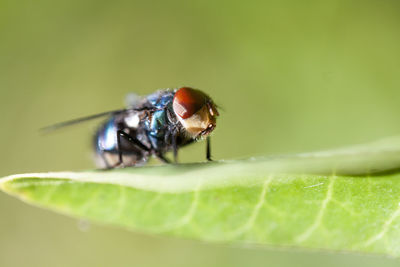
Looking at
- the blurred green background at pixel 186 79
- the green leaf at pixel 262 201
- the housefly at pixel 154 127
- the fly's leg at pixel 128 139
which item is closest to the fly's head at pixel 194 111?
the housefly at pixel 154 127

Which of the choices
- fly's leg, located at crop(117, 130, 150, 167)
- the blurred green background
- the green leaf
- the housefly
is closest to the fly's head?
the housefly

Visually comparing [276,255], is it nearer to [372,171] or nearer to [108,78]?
[372,171]

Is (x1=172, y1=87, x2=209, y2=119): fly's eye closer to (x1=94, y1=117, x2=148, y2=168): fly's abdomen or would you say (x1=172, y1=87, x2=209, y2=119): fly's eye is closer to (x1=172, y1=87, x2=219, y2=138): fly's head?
(x1=172, y1=87, x2=219, y2=138): fly's head

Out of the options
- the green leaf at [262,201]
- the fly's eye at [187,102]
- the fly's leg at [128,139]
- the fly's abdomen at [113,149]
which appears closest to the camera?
the green leaf at [262,201]

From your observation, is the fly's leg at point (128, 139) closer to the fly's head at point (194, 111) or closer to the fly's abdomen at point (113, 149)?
the fly's abdomen at point (113, 149)

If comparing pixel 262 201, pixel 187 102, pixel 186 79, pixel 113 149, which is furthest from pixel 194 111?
pixel 186 79

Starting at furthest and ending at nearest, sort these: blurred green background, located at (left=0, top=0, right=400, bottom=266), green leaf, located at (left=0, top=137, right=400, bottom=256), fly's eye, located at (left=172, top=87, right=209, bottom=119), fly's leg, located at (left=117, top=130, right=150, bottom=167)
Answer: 1. blurred green background, located at (left=0, top=0, right=400, bottom=266)
2. fly's leg, located at (left=117, top=130, right=150, bottom=167)
3. fly's eye, located at (left=172, top=87, right=209, bottom=119)
4. green leaf, located at (left=0, top=137, right=400, bottom=256)

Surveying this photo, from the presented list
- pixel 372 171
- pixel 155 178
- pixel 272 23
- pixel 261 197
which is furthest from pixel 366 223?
pixel 272 23
